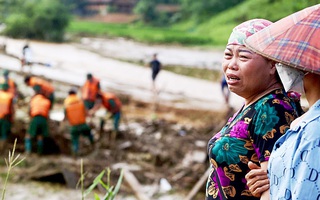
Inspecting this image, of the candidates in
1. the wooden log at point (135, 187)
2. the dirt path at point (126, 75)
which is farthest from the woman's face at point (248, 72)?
the dirt path at point (126, 75)

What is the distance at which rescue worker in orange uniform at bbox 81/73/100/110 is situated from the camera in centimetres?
971

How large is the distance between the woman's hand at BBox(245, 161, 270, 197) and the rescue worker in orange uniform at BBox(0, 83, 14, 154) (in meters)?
7.30

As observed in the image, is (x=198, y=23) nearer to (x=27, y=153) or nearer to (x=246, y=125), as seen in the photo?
(x=27, y=153)

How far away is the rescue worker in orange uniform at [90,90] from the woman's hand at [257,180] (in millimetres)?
8121

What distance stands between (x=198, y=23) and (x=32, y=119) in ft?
114

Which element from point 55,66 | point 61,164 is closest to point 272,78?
point 61,164

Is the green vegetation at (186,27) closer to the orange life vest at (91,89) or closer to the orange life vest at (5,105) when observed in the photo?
the orange life vest at (91,89)

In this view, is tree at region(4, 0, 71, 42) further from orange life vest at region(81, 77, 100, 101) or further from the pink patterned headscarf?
the pink patterned headscarf

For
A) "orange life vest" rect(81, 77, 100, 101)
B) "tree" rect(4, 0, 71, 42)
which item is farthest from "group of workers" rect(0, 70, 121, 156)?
"tree" rect(4, 0, 71, 42)

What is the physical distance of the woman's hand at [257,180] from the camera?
1644 millimetres

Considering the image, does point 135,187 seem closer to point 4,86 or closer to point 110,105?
point 110,105

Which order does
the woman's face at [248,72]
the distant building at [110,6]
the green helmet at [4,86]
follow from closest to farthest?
the woman's face at [248,72] → the green helmet at [4,86] → the distant building at [110,6]

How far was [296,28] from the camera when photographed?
1.52m

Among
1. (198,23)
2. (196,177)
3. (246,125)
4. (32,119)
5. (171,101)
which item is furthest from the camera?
(198,23)
